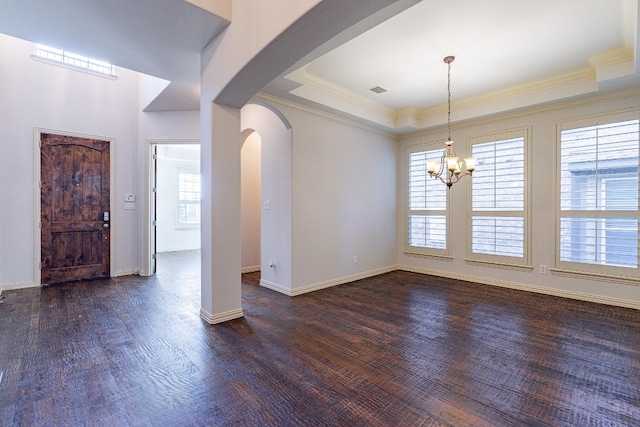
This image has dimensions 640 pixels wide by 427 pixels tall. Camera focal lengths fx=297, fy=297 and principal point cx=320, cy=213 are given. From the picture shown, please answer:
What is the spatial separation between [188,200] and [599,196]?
9466 millimetres

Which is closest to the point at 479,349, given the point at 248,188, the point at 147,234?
the point at 248,188

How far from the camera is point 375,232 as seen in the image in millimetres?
5527

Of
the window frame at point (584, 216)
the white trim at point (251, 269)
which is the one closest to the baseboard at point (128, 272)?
the white trim at point (251, 269)

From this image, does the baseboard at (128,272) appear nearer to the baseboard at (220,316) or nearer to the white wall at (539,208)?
the baseboard at (220,316)

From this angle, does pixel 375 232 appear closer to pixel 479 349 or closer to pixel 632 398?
pixel 479 349

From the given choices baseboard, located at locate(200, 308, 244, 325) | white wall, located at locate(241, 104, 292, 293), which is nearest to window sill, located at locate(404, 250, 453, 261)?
white wall, located at locate(241, 104, 292, 293)

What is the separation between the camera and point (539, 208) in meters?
4.40

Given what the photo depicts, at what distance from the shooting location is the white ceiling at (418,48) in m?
2.59

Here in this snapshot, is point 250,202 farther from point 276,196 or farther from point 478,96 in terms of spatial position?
point 478,96

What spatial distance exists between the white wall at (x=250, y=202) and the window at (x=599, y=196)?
4.89m

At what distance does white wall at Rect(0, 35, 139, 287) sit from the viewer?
4.29 m

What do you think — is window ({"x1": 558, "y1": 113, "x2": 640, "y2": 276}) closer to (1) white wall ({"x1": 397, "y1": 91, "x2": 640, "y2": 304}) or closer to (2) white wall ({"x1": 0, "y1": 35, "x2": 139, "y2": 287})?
(1) white wall ({"x1": 397, "y1": 91, "x2": 640, "y2": 304})

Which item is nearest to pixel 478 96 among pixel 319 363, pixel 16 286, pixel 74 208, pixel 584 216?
pixel 584 216

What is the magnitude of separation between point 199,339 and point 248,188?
3413mm
